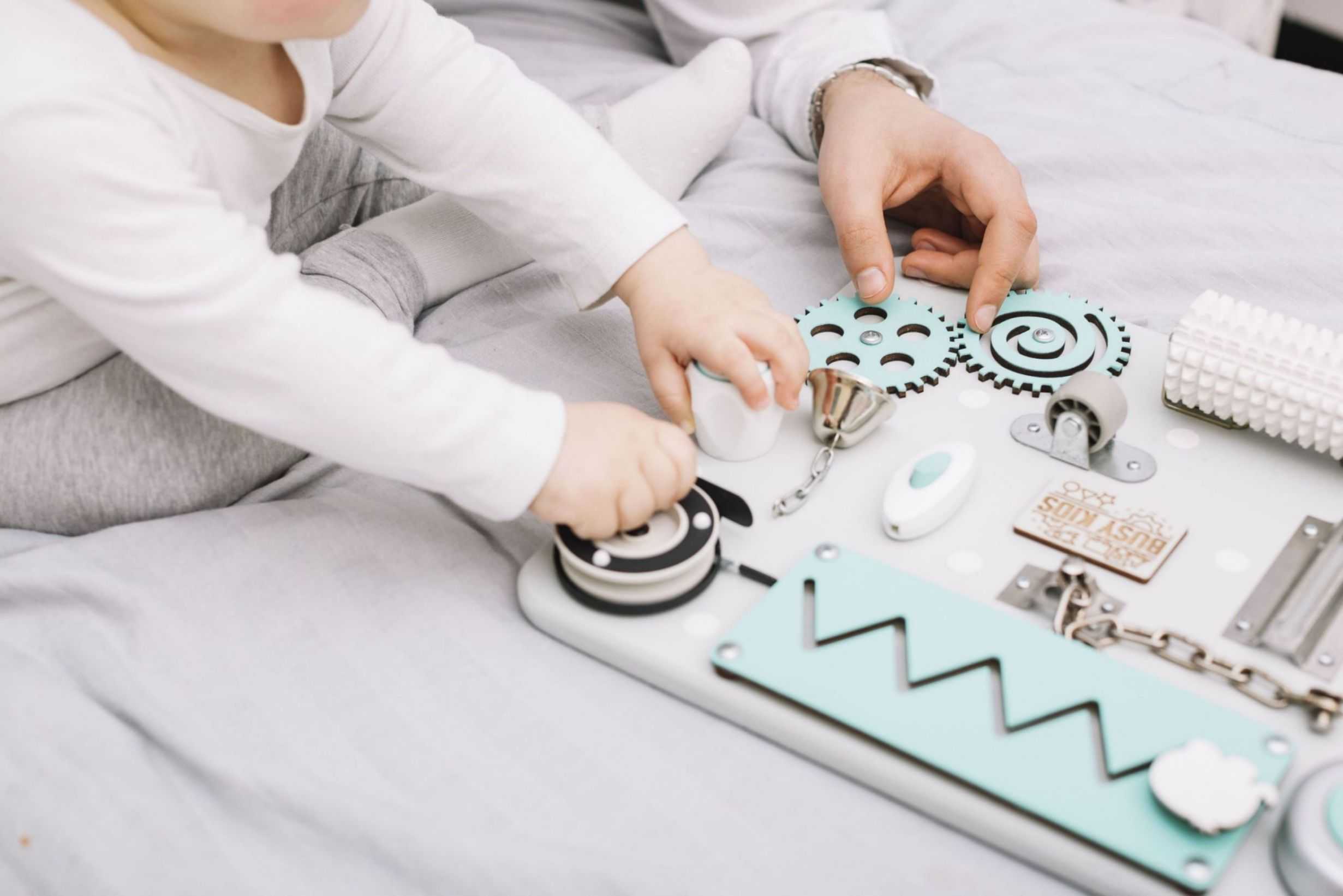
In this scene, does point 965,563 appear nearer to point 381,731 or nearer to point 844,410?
point 844,410

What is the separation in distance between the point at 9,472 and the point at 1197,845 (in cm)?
53

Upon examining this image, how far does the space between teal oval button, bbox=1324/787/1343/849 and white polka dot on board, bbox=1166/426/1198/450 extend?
0.70 feet

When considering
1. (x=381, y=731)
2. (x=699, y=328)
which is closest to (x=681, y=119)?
(x=699, y=328)

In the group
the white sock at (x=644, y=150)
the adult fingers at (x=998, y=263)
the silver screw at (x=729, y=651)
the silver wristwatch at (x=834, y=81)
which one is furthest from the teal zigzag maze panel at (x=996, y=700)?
the silver wristwatch at (x=834, y=81)

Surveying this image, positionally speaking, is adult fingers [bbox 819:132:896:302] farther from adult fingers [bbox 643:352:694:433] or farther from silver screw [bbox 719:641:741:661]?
silver screw [bbox 719:641:741:661]

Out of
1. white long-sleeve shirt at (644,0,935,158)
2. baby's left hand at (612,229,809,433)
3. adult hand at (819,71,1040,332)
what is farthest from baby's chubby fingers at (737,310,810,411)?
white long-sleeve shirt at (644,0,935,158)

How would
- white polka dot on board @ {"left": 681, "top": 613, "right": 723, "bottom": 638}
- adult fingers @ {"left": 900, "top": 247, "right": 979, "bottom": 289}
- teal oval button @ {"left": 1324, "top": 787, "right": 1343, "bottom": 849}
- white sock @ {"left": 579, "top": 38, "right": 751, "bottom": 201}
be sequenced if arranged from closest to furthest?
teal oval button @ {"left": 1324, "top": 787, "right": 1343, "bottom": 849}, white polka dot on board @ {"left": 681, "top": 613, "right": 723, "bottom": 638}, adult fingers @ {"left": 900, "top": 247, "right": 979, "bottom": 289}, white sock @ {"left": 579, "top": 38, "right": 751, "bottom": 201}

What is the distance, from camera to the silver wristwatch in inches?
33.0

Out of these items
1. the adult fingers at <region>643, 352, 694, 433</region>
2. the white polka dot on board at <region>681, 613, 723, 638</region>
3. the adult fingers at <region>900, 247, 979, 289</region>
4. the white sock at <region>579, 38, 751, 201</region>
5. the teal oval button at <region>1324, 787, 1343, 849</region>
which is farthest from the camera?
the white sock at <region>579, 38, 751, 201</region>

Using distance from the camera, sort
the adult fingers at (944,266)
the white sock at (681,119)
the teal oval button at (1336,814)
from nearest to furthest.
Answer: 1. the teal oval button at (1336,814)
2. the adult fingers at (944,266)
3. the white sock at (681,119)

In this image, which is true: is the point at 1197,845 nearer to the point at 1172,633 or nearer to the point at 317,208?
the point at 1172,633

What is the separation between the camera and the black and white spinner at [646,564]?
1.62ft

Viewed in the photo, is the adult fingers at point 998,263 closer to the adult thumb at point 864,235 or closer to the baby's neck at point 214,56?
the adult thumb at point 864,235

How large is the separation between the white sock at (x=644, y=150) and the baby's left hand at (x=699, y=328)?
114mm
